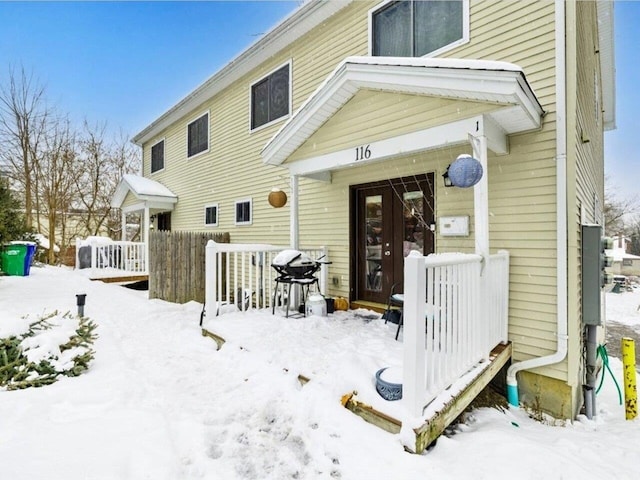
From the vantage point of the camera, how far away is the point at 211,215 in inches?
379

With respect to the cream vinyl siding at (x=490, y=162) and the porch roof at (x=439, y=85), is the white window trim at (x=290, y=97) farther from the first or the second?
the porch roof at (x=439, y=85)

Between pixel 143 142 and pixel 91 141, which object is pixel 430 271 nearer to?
pixel 143 142

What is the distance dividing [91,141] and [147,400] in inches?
722

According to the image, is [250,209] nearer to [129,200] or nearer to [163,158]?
[163,158]

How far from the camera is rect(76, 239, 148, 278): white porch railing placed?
9598mm

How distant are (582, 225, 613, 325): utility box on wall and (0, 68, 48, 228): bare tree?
58.0ft

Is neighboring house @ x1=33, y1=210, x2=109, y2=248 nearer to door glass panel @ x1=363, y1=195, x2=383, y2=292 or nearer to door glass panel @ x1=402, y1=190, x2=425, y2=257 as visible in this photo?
door glass panel @ x1=363, y1=195, x2=383, y2=292

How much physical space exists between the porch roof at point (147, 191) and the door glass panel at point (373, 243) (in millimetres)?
7799

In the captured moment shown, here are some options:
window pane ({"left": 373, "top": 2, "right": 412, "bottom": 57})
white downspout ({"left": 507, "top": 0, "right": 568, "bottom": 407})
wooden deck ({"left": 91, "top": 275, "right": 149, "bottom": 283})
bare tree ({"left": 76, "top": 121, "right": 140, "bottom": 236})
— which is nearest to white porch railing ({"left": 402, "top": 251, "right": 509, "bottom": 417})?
white downspout ({"left": 507, "top": 0, "right": 568, "bottom": 407})

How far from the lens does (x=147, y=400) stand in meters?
2.77

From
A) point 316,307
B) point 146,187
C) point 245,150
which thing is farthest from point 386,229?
point 146,187

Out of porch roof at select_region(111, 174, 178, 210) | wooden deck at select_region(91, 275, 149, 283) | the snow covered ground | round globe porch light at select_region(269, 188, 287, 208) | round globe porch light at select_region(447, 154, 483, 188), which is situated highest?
porch roof at select_region(111, 174, 178, 210)

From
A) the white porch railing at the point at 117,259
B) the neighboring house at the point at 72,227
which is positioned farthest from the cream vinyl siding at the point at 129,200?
the neighboring house at the point at 72,227

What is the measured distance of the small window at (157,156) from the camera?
40.2ft
